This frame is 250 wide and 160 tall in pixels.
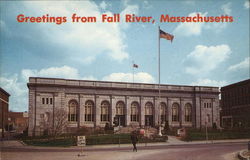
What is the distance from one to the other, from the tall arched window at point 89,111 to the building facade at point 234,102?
38.7 metres

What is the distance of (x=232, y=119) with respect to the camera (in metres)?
86.9

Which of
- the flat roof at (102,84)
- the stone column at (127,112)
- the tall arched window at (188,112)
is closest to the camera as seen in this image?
the flat roof at (102,84)

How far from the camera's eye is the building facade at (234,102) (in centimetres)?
8019

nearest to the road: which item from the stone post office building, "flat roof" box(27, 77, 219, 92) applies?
the stone post office building

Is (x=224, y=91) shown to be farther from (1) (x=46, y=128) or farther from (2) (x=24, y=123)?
(2) (x=24, y=123)

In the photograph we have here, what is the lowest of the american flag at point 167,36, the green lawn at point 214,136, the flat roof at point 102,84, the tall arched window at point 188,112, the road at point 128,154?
the green lawn at point 214,136

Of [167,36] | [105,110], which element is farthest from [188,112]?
[167,36]

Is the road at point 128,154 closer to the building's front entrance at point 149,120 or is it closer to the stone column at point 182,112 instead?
the building's front entrance at point 149,120

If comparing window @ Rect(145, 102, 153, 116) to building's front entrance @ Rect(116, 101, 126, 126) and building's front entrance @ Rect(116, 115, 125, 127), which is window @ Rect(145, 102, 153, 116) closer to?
building's front entrance @ Rect(116, 101, 126, 126)

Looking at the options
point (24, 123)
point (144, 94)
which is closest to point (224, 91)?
point (144, 94)

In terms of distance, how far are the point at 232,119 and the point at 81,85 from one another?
54.1 metres

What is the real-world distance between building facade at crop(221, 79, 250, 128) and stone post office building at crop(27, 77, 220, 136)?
47.5 feet

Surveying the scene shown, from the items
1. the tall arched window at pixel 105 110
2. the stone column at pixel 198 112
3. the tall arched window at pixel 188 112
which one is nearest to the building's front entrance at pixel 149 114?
the tall arched window at pixel 188 112

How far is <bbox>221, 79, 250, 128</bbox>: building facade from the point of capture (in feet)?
263
